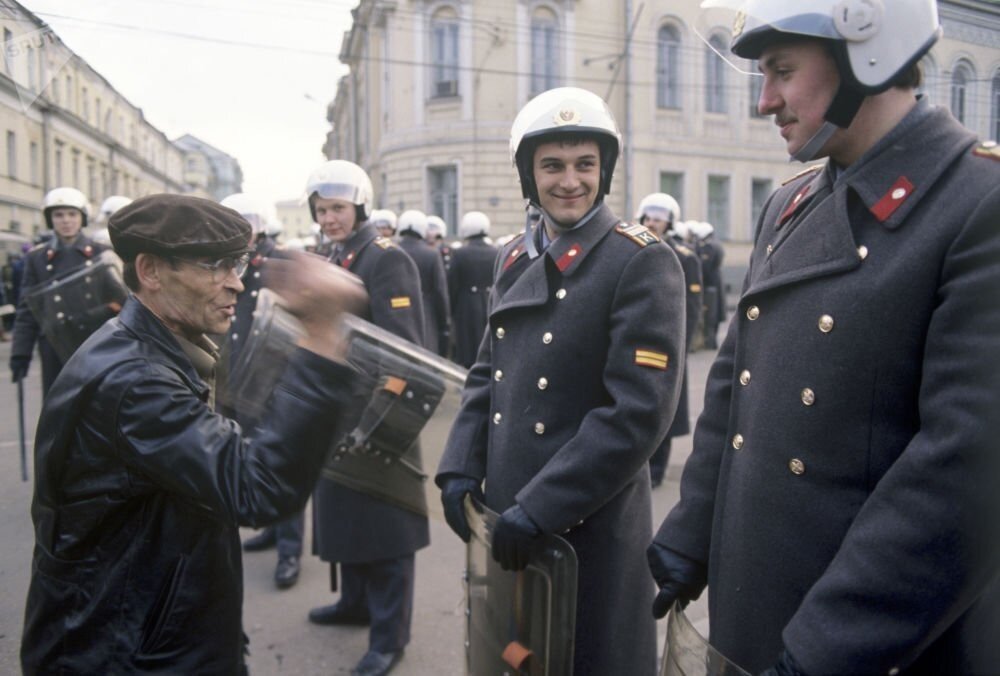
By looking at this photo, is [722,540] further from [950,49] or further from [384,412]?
[384,412]

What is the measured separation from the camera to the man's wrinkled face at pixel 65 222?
6.45 meters

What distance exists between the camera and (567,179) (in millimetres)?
2330

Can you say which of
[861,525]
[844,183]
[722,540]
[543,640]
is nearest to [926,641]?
[861,525]

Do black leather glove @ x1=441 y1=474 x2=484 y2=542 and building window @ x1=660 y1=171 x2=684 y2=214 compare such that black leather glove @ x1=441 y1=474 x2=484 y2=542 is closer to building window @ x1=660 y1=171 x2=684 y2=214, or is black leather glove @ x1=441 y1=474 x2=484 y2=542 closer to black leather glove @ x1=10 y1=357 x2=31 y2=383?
black leather glove @ x1=10 y1=357 x2=31 y2=383

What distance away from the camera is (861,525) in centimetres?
130

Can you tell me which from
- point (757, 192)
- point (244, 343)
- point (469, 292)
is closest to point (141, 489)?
point (244, 343)

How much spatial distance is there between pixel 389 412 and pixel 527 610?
3.80 ft

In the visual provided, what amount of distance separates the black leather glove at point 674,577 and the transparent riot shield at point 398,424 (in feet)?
4.70

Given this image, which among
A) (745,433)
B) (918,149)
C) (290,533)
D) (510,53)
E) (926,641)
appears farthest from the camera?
(510,53)

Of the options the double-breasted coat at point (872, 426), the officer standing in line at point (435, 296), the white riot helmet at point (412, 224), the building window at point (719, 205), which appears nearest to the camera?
the double-breasted coat at point (872, 426)

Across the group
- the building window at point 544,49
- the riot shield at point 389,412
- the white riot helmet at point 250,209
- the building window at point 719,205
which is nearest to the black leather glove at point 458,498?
the riot shield at point 389,412

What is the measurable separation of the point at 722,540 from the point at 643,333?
0.62 meters

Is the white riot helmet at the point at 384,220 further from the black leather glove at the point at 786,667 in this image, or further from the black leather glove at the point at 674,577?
the black leather glove at the point at 786,667

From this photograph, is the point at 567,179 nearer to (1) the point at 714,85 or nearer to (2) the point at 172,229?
(2) the point at 172,229
